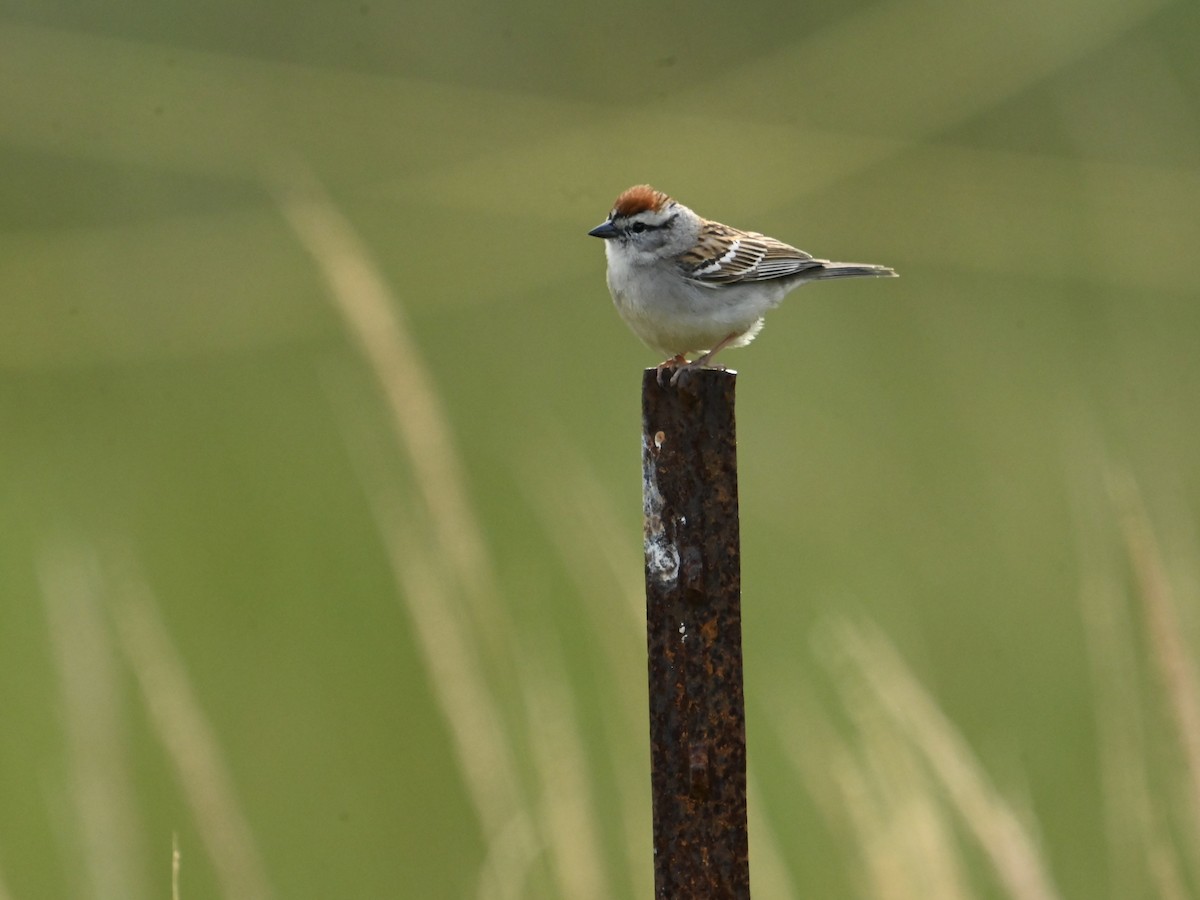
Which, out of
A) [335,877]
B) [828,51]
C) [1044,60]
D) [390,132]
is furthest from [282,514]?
[1044,60]

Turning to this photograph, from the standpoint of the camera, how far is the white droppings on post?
1519 millimetres

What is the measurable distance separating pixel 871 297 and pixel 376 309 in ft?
10.3

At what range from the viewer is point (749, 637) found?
482 cm

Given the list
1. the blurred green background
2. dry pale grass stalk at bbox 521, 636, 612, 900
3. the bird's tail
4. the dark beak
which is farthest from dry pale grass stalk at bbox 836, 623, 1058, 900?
the bird's tail

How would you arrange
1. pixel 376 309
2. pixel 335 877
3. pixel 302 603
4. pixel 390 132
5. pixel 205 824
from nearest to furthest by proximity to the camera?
1. pixel 205 824
2. pixel 376 309
3. pixel 335 877
4. pixel 302 603
5. pixel 390 132

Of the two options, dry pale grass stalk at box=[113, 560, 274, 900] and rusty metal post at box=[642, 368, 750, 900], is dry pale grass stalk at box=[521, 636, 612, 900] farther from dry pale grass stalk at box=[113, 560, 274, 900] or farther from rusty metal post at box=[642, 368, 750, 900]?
rusty metal post at box=[642, 368, 750, 900]

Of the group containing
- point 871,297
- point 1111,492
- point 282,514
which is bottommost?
point 1111,492

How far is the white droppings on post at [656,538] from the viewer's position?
152 centimetres

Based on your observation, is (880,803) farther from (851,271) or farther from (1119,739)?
(851,271)

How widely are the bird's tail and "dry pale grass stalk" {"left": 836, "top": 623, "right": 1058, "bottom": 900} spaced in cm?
152

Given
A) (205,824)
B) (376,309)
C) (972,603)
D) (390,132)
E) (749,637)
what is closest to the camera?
(205,824)

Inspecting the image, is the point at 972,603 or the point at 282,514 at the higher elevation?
the point at 282,514

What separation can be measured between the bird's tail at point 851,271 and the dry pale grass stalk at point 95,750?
1.82 m

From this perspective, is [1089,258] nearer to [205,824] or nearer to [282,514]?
[282,514]
